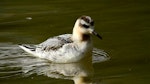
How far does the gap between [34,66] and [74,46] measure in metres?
0.90

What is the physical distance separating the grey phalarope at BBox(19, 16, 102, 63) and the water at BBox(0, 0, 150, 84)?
0.20 m

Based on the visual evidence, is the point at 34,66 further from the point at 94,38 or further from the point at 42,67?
the point at 94,38

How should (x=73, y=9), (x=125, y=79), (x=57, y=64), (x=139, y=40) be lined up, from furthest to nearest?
(x=73, y=9) → (x=139, y=40) → (x=57, y=64) → (x=125, y=79)

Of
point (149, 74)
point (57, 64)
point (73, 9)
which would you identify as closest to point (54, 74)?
point (57, 64)

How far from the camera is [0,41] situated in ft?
46.7

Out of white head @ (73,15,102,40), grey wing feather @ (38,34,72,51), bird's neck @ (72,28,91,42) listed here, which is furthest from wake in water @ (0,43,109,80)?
white head @ (73,15,102,40)

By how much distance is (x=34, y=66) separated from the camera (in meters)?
12.8

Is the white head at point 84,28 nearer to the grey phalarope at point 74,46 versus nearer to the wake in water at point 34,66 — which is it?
the grey phalarope at point 74,46

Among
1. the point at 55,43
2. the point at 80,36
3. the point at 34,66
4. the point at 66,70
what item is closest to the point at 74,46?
the point at 80,36

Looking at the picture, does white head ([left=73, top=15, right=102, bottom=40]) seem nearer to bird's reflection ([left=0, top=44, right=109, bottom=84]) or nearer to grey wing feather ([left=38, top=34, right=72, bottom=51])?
grey wing feather ([left=38, top=34, right=72, bottom=51])

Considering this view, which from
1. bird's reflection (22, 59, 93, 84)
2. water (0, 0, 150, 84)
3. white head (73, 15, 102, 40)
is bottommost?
bird's reflection (22, 59, 93, 84)

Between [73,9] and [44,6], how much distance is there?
2.73ft

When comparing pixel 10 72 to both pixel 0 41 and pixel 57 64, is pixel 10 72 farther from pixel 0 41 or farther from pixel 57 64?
pixel 0 41

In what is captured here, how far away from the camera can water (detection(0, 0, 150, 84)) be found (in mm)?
12109
